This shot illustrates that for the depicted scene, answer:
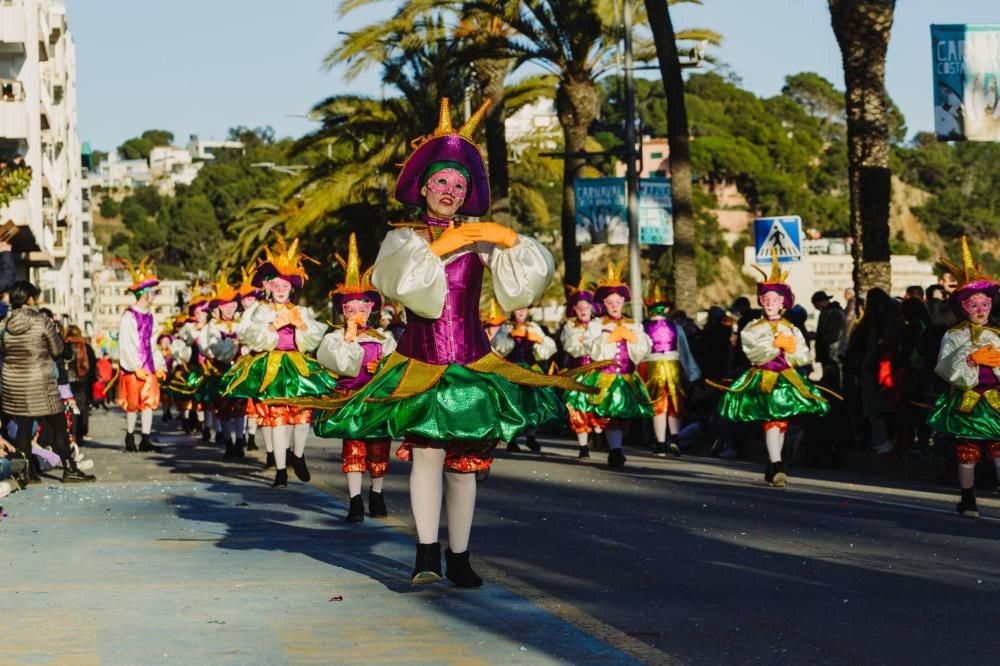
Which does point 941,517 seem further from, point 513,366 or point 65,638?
point 65,638

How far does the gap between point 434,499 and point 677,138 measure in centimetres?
1950

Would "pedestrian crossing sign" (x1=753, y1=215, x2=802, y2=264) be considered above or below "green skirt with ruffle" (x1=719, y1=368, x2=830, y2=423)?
above

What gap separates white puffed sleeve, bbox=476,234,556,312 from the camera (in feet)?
27.2

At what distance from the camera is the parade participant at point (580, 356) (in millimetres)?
18609

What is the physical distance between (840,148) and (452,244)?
184 metres

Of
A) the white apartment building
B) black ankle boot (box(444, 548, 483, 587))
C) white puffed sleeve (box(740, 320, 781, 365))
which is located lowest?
black ankle boot (box(444, 548, 483, 587))

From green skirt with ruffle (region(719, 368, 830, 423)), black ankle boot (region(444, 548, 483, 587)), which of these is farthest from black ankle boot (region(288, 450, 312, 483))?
black ankle boot (region(444, 548, 483, 587))

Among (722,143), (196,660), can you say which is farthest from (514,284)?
(722,143)

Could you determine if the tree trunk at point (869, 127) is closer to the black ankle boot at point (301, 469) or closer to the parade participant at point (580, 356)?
the parade participant at point (580, 356)

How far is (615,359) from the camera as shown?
59.3 feet

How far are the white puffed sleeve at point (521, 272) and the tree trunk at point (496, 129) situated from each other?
23.5 meters

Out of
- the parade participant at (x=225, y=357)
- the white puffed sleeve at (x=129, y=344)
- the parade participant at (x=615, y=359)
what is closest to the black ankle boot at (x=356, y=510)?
the parade participant at (x=615, y=359)

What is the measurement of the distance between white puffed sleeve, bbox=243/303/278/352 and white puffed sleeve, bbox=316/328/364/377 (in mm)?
2541

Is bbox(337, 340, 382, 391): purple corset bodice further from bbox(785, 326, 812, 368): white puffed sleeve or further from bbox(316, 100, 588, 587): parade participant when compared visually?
bbox(785, 326, 812, 368): white puffed sleeve
